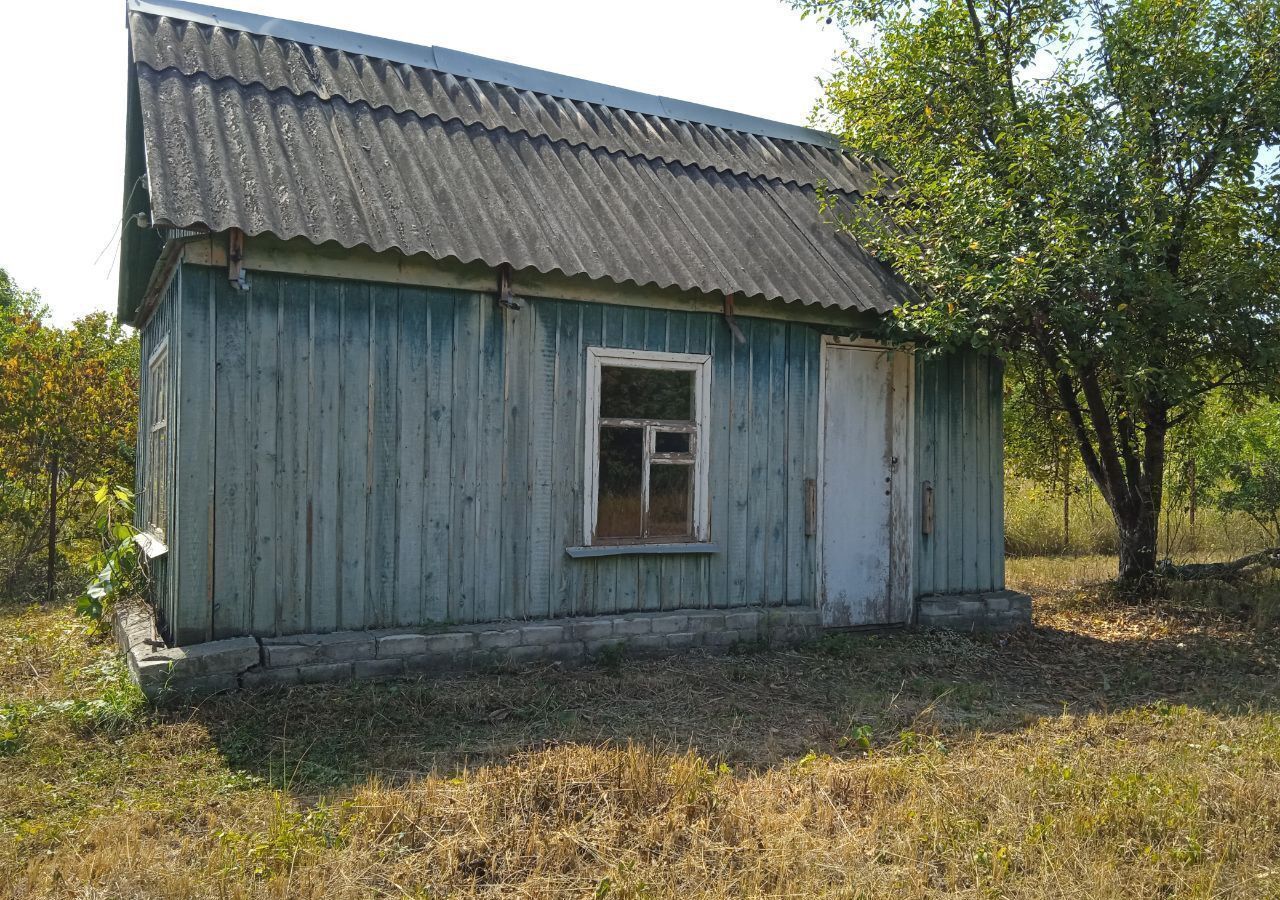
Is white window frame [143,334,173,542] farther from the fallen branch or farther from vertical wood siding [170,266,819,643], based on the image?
the fallen branch

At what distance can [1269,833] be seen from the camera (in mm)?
4094

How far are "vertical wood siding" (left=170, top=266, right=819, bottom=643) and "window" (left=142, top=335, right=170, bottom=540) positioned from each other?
4.04 ft

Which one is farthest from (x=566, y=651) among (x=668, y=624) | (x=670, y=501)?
(x=670, y=501)

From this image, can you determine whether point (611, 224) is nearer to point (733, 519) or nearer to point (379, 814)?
point (733, 519)

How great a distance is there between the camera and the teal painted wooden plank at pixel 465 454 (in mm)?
6938

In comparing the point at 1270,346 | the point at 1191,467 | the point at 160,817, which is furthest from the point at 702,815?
the point at 1191,467

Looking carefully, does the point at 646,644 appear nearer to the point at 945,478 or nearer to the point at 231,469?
the point at 231,469

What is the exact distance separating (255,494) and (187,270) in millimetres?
1500

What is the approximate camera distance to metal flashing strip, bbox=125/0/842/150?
7992 mm

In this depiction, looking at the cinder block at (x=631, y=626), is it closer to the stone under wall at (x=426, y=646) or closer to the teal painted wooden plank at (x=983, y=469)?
the stone under wall at (x=426, y=646)

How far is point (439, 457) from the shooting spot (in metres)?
6.89

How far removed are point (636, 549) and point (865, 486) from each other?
2.45m

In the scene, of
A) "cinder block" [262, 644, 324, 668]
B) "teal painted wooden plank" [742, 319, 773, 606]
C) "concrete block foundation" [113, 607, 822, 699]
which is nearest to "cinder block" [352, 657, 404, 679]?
"concrete block foundation" [113, 607, 822, 699]

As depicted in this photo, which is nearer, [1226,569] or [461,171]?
[461,171]
